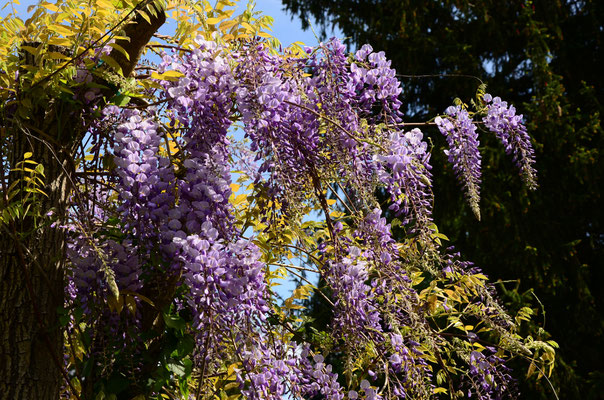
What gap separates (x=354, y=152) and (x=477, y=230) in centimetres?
482

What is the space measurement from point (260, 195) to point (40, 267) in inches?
23.6

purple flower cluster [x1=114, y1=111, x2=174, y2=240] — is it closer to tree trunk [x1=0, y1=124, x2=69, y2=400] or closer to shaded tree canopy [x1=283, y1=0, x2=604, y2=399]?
tree trunk [x1=0, y1=124, x2=69, y2=400]

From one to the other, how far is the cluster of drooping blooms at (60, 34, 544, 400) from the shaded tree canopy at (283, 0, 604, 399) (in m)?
3.73

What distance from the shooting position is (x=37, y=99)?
1659 mm

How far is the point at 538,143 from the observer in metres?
5.85

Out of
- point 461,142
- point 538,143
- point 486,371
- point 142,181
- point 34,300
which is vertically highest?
point 538,143

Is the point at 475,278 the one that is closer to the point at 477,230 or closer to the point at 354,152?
the point at 354,152

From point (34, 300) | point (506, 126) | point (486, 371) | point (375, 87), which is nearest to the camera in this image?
point (34, 300)

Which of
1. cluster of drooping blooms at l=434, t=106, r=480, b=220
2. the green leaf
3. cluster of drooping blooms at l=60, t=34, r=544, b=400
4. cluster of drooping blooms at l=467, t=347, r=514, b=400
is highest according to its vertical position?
cluster of drooping blooms at l=434, t=106, r=480, b=220

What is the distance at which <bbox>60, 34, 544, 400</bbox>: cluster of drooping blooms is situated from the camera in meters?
1.46

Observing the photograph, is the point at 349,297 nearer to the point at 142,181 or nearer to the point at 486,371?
the point at 142,181

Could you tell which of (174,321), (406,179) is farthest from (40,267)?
(406,179)

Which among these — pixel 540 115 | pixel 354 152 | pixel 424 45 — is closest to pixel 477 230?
pixel 540 115

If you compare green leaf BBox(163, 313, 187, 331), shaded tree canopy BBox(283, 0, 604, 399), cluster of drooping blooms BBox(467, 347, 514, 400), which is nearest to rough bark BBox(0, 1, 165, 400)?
green leaf BBox(163, 313, 187, 331)
